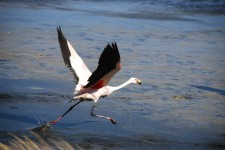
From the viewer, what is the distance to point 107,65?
369 inches

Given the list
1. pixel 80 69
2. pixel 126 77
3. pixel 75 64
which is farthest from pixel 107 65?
pixel 126 77

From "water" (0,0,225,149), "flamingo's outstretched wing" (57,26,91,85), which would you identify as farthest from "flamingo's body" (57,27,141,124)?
"water" (0,0,225,149)

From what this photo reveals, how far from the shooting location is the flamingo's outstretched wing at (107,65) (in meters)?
9.09

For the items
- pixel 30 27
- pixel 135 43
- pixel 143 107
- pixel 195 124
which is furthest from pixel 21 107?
pixel 30 27

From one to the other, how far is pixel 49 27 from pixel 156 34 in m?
3.76

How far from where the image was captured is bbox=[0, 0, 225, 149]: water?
32.0 feet

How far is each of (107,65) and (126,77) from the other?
483 centimetres

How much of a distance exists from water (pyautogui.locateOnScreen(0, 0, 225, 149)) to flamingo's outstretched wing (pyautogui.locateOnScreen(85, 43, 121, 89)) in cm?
75

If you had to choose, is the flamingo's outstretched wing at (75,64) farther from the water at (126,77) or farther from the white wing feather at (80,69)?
the water at (126,77)

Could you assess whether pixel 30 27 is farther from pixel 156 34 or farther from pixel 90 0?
pixel 90 0

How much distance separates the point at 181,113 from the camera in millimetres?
11250

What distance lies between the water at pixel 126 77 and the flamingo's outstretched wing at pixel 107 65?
0.75 metres

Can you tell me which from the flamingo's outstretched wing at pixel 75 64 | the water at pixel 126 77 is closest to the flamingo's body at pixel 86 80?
the flamingo's outstretched wing at pixel 75 64

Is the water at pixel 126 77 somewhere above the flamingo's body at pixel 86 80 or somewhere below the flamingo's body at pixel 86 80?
below
